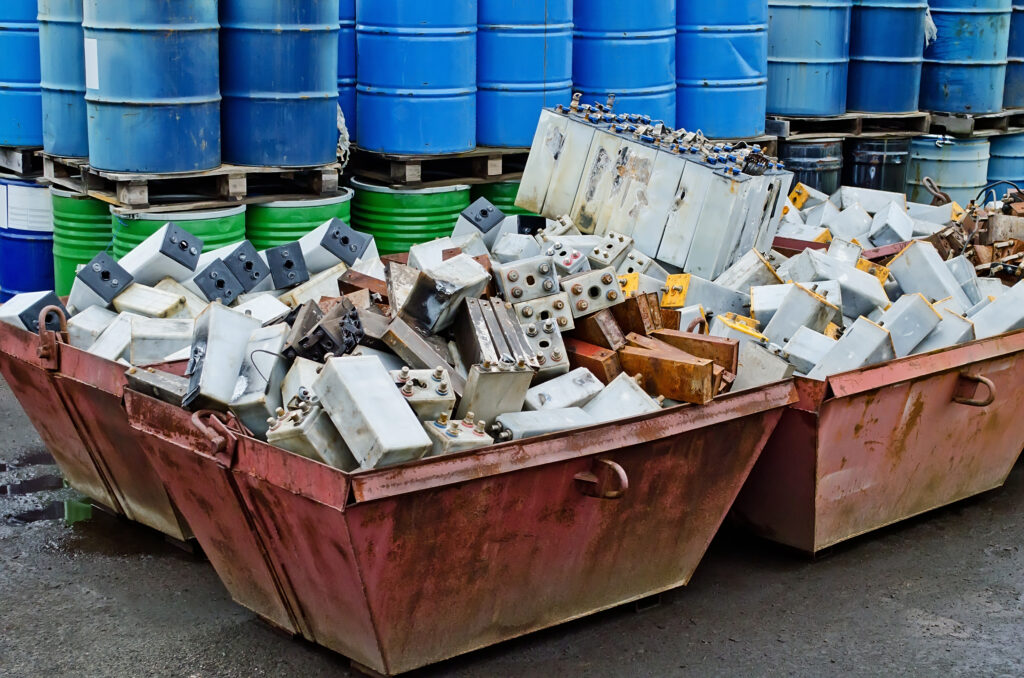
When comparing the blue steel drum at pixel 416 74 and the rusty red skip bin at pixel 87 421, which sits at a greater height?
the blue steel drum at pixel 416 74

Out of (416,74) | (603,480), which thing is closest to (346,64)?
(416,74)

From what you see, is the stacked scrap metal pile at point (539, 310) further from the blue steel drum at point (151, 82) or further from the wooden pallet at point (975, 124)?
the wooden pallet at point (975, 124)

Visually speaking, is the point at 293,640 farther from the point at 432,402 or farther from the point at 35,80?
the point at 35,80

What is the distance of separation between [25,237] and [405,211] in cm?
213

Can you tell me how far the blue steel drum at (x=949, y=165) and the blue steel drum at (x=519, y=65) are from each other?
10.2ft

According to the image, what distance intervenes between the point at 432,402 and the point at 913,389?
196 cm

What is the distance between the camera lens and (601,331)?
414 cm

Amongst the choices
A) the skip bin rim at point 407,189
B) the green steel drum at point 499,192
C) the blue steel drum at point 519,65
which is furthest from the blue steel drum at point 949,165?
the skip bin rim at point 407,189

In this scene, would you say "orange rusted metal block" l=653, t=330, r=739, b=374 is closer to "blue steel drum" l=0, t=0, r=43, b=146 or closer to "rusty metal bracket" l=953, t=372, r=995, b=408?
"rusty metal bracket" l=953, t=372, r=995, b=408

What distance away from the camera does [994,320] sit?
16.0 ft

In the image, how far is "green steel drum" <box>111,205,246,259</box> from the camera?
19.1 ft

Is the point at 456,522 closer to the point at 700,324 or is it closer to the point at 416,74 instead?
the point at 700,324

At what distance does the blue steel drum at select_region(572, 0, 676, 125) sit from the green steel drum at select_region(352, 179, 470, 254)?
109 cm

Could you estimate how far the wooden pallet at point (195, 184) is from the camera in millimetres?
5820
